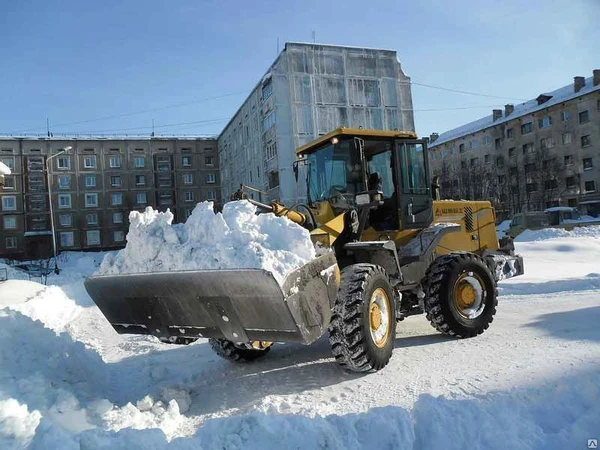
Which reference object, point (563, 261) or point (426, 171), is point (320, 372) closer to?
point (426, 171)

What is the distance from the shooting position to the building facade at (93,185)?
5353 cm

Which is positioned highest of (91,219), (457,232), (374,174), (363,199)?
(91,219)

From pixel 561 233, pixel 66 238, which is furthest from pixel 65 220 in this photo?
pixel 561 233

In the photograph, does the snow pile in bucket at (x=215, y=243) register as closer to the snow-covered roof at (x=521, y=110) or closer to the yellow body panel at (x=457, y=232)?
the yellow body panel at (x=457, y=232)

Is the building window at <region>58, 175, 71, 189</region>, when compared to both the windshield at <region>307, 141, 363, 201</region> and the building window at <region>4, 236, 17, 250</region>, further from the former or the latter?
the windshield at <region>307, 141, 363, 201</region>

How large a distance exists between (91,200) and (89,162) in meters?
4.36

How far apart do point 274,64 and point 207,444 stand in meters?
35.9

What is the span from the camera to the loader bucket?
392cm

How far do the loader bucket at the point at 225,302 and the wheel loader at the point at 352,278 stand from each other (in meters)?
0.01

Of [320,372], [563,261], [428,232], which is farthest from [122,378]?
[563,261]

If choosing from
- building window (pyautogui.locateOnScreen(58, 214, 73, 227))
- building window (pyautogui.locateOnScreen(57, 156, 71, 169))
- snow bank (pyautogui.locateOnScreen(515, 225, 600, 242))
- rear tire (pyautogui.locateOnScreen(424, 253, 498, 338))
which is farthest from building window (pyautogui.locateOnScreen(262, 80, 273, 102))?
rear tire (pyautogui.locateOnScreen(424, 253, 498, 338))

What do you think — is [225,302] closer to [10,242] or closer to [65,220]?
[65,220]

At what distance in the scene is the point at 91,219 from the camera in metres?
55.4

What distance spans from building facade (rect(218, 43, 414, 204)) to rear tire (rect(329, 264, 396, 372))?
93.6ft
